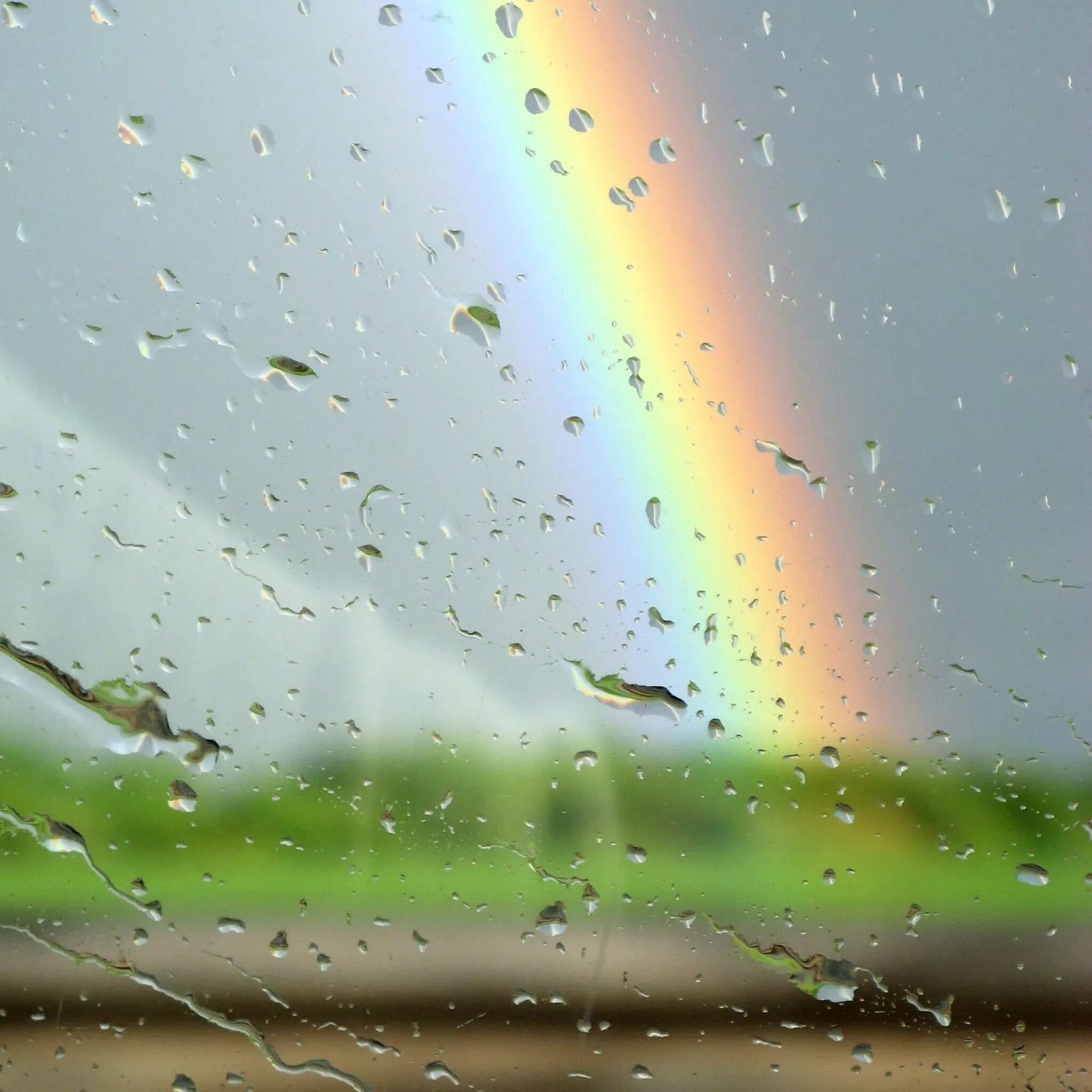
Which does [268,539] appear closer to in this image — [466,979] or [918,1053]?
[466,979]

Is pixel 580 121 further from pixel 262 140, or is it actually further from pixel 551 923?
pixel 551 923

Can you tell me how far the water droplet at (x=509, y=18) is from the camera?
0.85 meters

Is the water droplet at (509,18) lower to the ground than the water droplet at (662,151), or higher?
higher

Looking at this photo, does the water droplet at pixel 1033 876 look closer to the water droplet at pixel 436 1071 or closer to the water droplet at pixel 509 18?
the water droplet at pixel 436 1071

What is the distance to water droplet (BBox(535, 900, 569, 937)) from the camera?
80cm

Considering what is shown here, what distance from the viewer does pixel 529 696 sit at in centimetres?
82

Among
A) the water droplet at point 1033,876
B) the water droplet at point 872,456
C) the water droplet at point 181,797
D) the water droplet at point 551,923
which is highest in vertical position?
the water droplet at point 872,456

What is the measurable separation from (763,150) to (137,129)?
623mm

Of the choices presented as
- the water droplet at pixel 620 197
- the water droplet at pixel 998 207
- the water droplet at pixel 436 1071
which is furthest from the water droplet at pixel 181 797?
the water droplet at pixel 998 207

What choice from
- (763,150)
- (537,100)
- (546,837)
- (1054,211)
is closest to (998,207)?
(1054,211)

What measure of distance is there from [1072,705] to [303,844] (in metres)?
0.76

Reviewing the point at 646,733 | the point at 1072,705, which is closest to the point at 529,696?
the point at 646,733

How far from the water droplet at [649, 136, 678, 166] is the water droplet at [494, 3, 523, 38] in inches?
6.8

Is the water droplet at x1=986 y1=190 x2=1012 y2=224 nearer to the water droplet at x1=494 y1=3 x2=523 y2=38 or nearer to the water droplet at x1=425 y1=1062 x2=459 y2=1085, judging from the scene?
the water droplet at x1=494 y1=3 x2=523 y2=38
